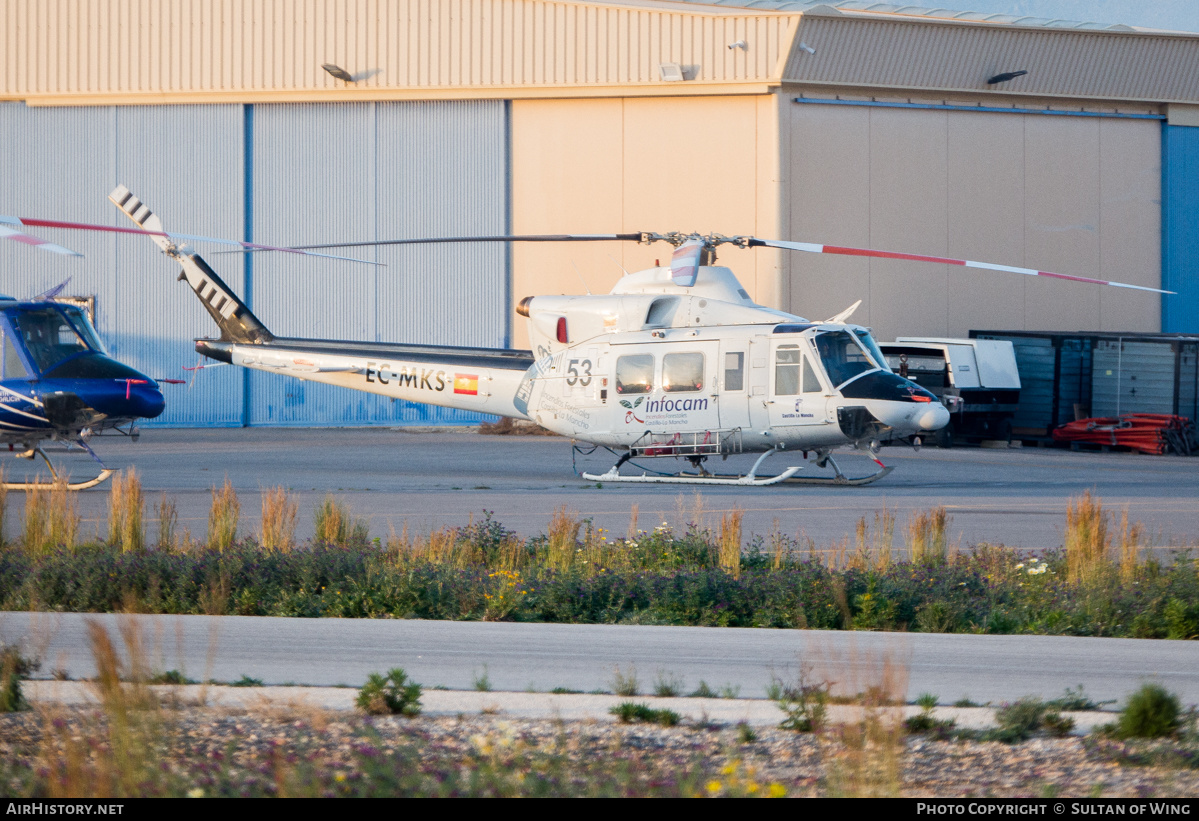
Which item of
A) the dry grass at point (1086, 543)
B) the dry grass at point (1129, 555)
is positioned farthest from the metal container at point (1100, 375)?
the dry grass at point (1129, 555)

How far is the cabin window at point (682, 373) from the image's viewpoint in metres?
18.3

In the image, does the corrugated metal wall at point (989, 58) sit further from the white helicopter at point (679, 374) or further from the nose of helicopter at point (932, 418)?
the nose of helicopter at point (932, 418)

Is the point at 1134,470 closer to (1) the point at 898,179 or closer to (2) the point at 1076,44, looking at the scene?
(1) the point at 898,179

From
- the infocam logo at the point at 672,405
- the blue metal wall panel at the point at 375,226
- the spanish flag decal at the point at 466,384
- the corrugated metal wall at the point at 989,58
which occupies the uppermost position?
the corrugated metal wall at the point at 989,58

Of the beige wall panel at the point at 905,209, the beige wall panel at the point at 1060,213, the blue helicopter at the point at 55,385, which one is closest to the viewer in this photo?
the blue helicopter at the point at 55,385

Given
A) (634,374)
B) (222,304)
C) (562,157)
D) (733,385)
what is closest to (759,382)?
(733,385)

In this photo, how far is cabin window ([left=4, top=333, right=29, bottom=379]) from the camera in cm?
1681

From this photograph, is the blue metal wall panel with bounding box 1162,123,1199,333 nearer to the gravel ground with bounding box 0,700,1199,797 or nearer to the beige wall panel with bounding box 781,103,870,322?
the beige wall panel with bounding box 781,103,870,322

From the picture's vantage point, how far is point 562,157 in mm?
33344

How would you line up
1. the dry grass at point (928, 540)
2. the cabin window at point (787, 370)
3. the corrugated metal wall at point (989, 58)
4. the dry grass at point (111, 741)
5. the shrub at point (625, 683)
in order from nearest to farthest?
the dry grass at point (111, 741) → the shrub at point (625, 683) → the dry grass at point (928, 540) → the cabin window at point (787, 370) → the corrugated metal wall at point (989, 58)

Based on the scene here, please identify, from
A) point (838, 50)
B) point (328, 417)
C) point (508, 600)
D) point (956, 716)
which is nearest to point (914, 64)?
point (838, 50)

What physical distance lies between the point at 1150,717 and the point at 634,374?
13.6 meters

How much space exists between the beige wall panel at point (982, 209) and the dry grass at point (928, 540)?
76.0 ft

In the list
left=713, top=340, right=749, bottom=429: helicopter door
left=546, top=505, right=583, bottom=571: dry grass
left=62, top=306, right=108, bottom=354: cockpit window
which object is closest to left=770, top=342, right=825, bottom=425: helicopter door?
left=713, top=340, right=749, bottom=429: helicopter door
